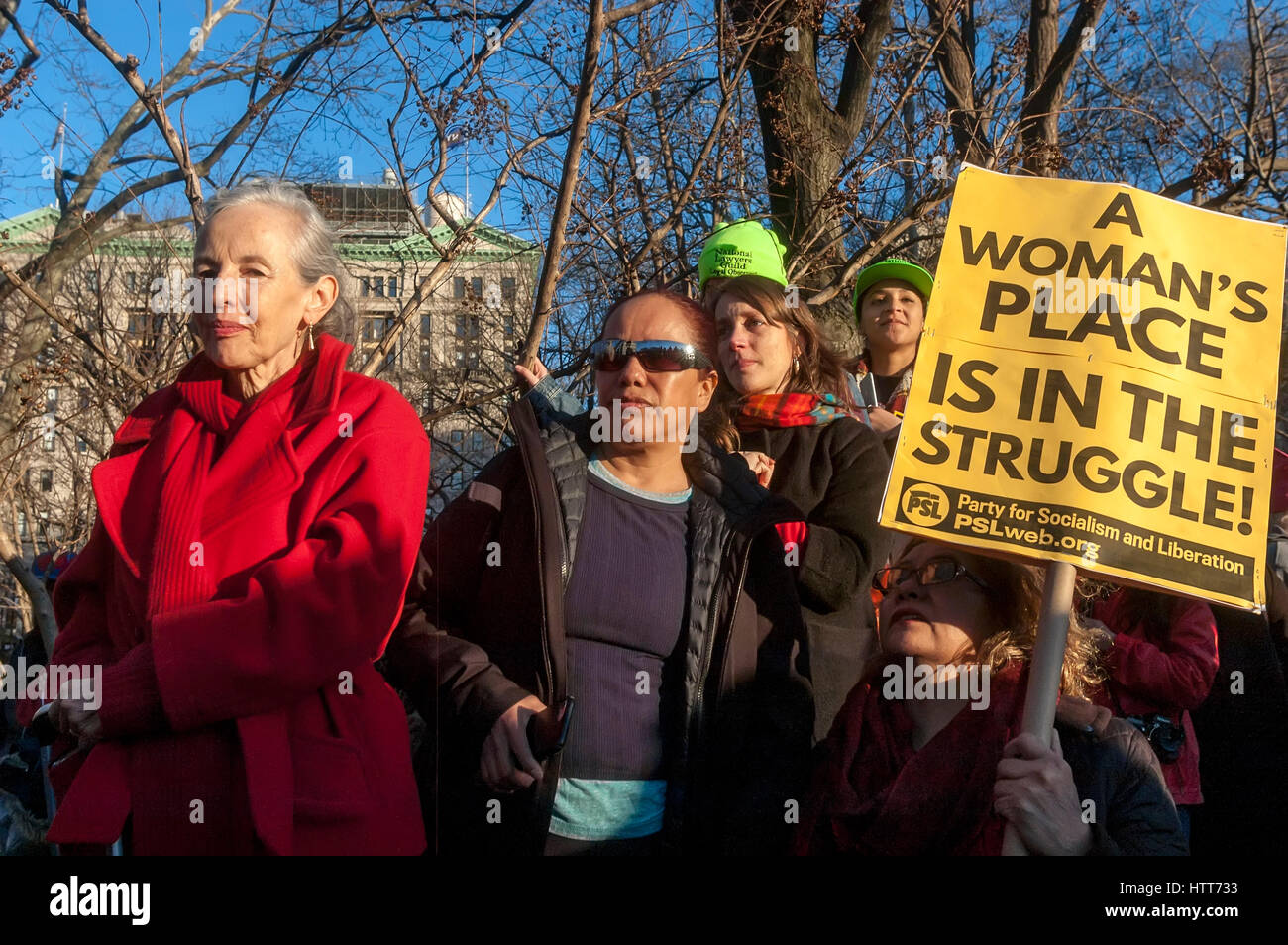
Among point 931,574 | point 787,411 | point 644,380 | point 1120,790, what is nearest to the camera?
point 1120,790

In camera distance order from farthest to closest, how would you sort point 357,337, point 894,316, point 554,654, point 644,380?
point 894,316 → point 357,337 → point 644,380 → point 554,654

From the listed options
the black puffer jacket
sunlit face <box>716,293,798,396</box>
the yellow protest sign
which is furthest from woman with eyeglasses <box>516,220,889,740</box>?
the yellow protest sign

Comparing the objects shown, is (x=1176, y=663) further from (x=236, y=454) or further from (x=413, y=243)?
(x=413, y=243)

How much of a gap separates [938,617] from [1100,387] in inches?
22.5

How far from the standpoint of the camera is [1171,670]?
137 inches

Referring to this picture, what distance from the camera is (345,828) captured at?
236cm

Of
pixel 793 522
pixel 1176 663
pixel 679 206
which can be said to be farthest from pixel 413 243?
pixel 1176 663

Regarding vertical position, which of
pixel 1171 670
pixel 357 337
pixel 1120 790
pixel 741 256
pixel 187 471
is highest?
pixel 741 256

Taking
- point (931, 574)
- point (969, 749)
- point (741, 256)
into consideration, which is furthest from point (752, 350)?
point (969, 749)

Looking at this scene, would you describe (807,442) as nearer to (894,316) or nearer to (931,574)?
(931,574)

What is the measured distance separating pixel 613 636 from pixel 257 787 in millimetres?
762

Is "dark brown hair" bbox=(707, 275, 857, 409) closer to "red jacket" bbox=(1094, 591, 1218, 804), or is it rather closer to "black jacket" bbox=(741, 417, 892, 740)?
"black jacket" bbox=(741, 417, 892, 740)

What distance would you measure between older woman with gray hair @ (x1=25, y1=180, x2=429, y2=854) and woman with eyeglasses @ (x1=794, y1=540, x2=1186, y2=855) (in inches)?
35.4

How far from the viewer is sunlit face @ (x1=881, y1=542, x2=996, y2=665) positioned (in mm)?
2646
